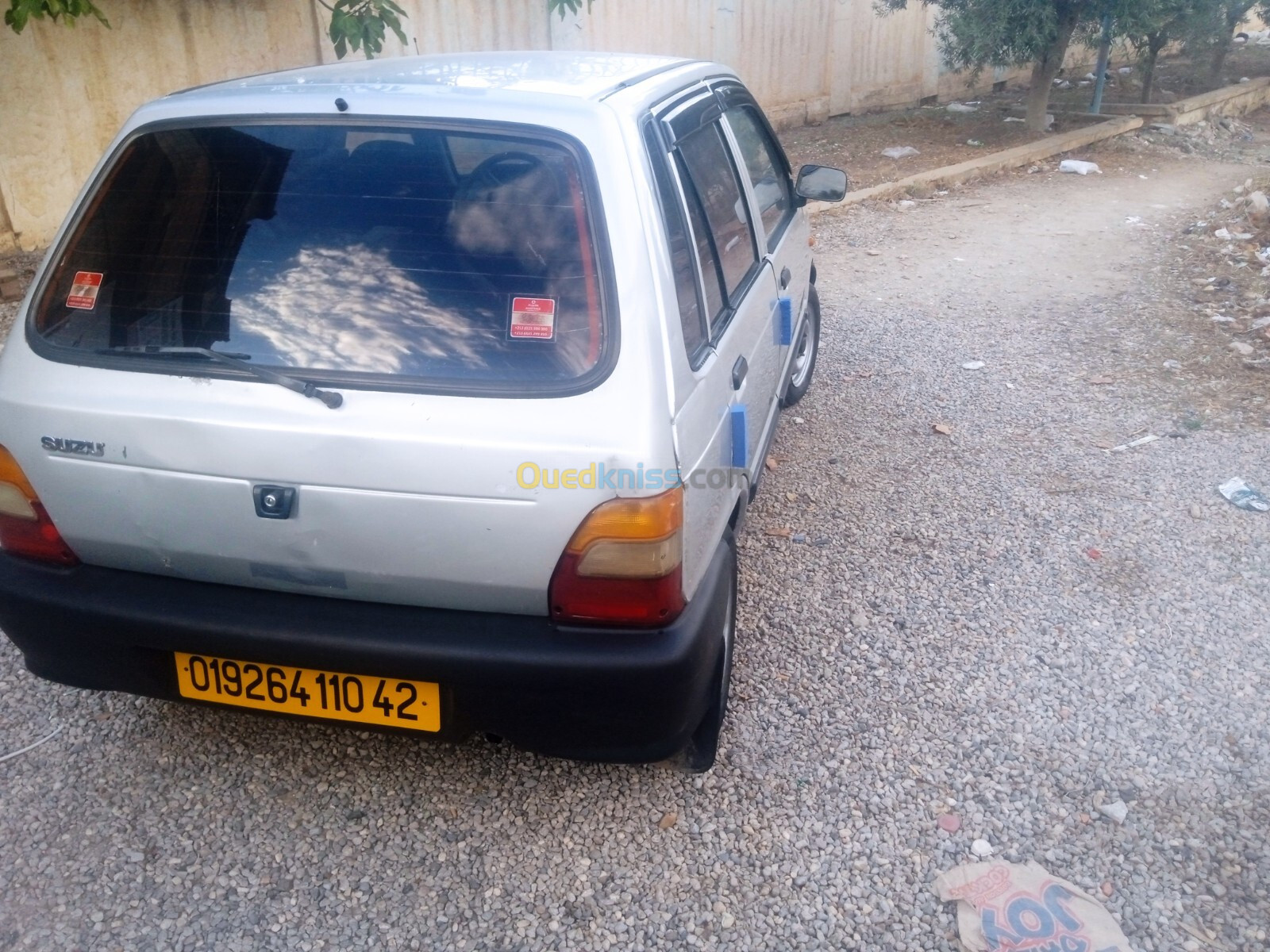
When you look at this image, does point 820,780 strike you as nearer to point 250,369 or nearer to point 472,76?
point 250,369

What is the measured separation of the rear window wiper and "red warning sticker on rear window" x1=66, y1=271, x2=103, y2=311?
0.45 ft

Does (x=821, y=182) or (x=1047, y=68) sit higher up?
(x=821, y=182)

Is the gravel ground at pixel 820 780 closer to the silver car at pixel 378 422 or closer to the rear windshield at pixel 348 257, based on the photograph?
the silver car at pixel 378 422

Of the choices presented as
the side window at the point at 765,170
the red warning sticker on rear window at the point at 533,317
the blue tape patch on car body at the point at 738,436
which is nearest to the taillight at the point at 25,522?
the red warning sticker on rear window at the point at 533,317

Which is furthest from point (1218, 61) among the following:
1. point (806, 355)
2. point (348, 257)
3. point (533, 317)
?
point (348, 257)

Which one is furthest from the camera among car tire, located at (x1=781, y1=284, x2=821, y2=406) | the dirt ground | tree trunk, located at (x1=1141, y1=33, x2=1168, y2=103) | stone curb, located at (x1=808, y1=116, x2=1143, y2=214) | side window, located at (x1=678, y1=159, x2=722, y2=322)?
tree trunk, located at (x1=1141, y1=33, x2=1168, y2=103)

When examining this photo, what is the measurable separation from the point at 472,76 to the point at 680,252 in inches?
27.3

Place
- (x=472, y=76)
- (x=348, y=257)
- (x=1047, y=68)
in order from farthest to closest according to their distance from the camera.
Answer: (x=1047, y=68) → (x=472, y=76) → (x=348, y=257)

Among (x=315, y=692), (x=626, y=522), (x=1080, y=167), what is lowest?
(x=1080, y=167)

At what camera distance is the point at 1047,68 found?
1098 cm

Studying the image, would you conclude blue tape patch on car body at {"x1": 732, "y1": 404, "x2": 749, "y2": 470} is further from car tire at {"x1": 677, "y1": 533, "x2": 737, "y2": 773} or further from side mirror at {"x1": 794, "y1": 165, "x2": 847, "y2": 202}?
side mirror at {"x1": 794, "y1": 165, "x2": 847, "y2": 202}

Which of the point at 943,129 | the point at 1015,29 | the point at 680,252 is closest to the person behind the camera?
the point at 680,252

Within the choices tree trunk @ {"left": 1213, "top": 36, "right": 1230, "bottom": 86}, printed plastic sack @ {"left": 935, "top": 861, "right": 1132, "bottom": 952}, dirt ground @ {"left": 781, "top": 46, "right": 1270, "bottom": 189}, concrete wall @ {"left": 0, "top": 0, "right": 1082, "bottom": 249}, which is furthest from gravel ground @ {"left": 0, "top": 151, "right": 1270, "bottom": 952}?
tree trunk @ {"left": 1213, "top": 36, "right": 1230, "bottom": 86}

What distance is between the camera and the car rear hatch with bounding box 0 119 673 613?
6.55 feet
